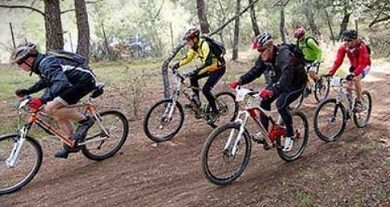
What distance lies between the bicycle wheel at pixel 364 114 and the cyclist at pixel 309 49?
1.73m

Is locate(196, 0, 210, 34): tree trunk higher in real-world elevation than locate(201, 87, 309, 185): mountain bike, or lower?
higher

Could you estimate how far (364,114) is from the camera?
27.2 ft

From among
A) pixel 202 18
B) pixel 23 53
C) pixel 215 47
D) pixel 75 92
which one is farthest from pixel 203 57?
pixel 202 18

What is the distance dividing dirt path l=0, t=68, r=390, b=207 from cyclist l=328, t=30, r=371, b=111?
83cm

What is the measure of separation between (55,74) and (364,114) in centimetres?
538

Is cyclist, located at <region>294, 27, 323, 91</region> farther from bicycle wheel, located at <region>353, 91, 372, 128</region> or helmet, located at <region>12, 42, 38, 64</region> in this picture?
helmet, located at <region>12, 42, 38, 64</region>

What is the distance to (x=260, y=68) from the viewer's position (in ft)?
20.0

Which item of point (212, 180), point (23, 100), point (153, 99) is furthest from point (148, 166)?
point (153, 99)

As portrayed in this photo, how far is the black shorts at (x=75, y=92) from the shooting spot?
5.83 metres

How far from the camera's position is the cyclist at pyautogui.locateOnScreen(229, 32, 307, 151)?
5633 mm

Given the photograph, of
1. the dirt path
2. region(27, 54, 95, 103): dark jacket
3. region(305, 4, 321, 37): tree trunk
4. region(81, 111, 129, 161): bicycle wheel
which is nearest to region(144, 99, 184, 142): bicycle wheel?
the dirt path

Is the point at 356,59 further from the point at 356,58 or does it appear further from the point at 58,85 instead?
the point at 58,85

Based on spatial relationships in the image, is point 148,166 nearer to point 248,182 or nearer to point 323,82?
point 248,182

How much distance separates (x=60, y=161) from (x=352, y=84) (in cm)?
465
